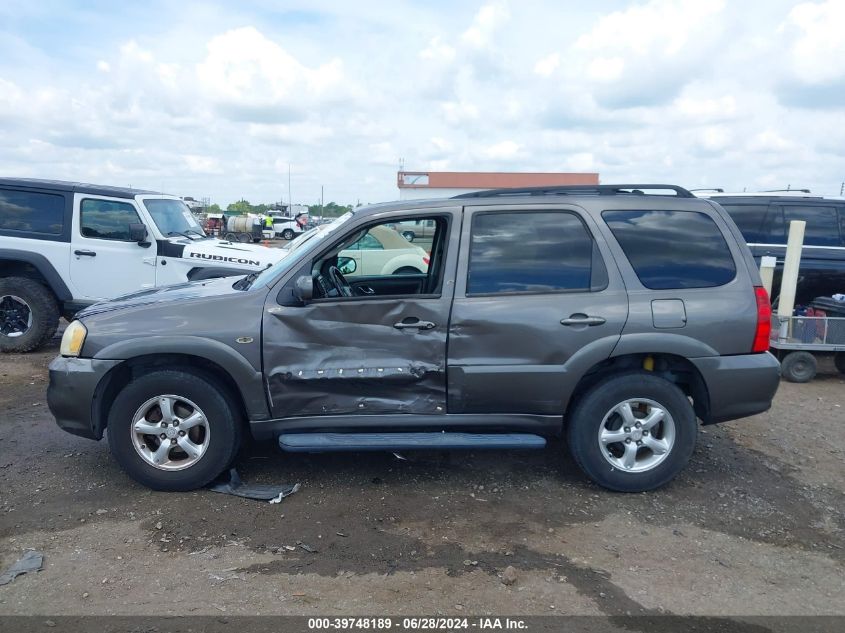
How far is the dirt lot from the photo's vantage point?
3.19 metres

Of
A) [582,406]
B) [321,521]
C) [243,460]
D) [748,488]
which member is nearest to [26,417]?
[243,460]

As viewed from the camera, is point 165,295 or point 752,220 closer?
point 165,295

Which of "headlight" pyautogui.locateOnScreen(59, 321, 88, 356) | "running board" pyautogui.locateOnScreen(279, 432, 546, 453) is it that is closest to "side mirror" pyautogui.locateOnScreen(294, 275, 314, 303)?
"running board" pyautogui.locateOnScreen(279, 432, 546, 453)

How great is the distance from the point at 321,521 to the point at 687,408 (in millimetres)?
2371

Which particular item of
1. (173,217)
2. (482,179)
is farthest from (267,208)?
(173,217)

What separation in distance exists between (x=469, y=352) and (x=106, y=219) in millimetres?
6145

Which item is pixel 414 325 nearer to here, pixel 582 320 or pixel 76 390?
pixel 582 320

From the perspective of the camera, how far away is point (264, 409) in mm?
4176

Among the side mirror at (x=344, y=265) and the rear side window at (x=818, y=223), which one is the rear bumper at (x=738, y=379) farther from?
the rear side window at (x=818, y=223)

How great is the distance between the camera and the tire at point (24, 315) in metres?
7.98

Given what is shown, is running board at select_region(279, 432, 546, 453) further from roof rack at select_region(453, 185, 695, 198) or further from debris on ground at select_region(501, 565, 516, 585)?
roof rack at select_region(453, 185, 695, 198)

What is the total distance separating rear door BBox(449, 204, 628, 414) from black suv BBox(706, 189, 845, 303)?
503 cm

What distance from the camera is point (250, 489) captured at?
4289mm

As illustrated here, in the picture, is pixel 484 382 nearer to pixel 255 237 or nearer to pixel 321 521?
pixel 321 521
